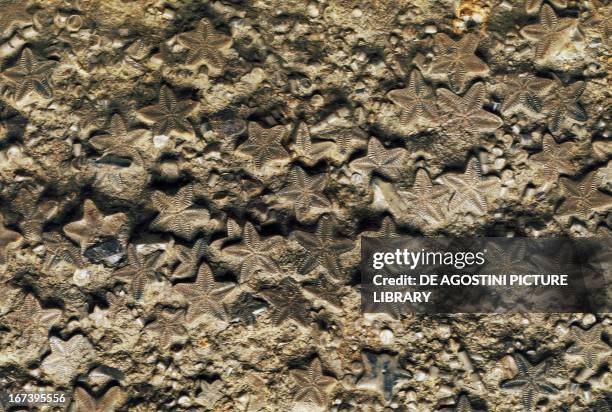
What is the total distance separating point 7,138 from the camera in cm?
198

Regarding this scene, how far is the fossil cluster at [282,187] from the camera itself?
1.92m

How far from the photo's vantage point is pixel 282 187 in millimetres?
1970

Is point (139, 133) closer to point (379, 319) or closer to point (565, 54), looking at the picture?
point (379, 319)

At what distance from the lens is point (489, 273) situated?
6.45 feet

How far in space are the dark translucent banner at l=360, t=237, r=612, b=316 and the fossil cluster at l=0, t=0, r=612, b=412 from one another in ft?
0.12

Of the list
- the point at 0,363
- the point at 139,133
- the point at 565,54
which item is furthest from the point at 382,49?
the point at 0,363

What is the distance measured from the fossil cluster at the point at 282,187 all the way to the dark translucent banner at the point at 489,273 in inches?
1.4

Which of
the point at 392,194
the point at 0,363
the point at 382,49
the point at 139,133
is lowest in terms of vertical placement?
the point at 0,363

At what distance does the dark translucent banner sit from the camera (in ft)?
6.39

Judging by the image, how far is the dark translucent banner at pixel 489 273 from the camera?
76.6 inches

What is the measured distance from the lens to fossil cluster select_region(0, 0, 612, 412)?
6.30 feet

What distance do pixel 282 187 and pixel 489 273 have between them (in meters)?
0.67

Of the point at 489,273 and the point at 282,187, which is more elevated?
the point at 282,187

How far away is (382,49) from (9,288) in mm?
1331
